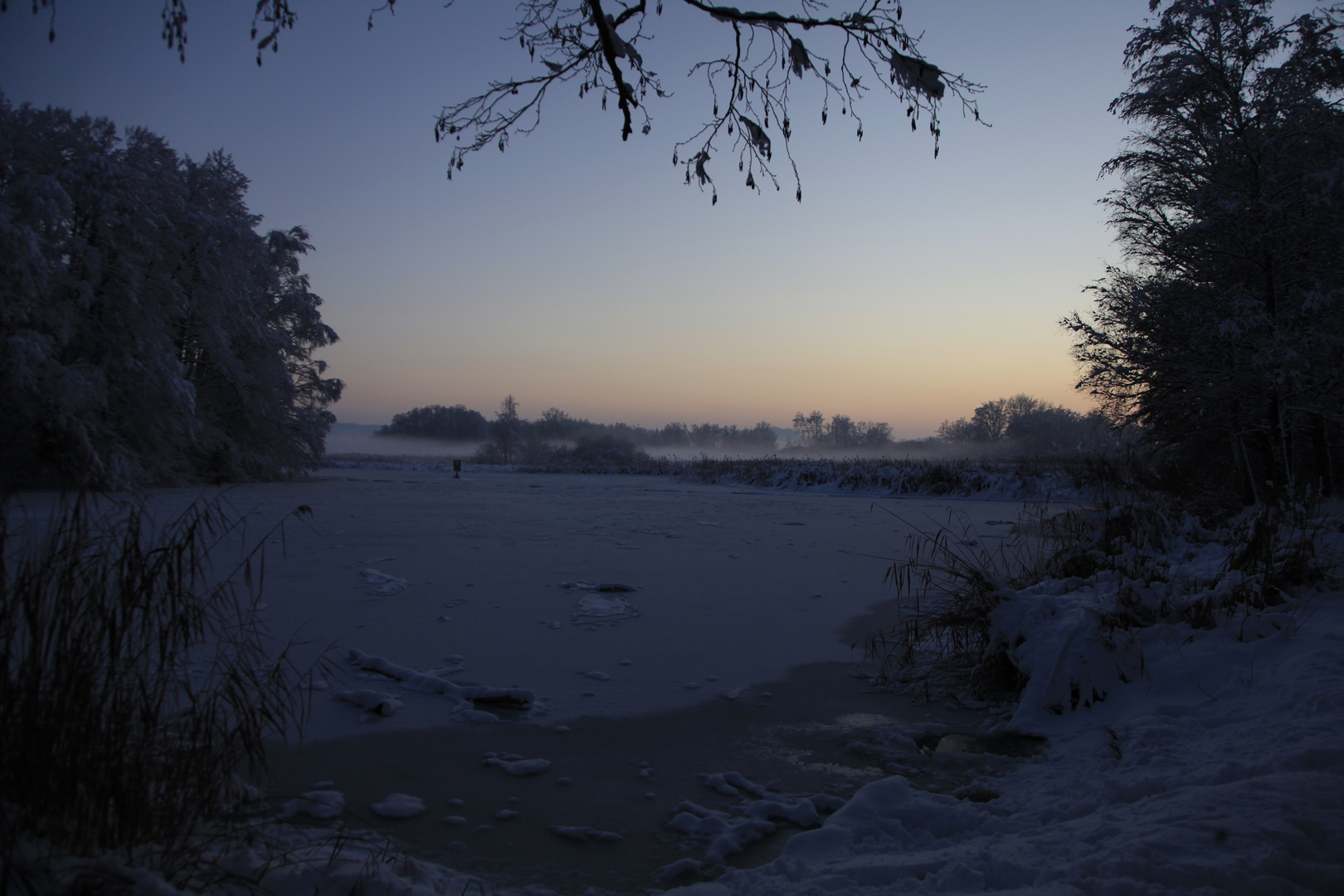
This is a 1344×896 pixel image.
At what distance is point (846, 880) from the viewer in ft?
5.88

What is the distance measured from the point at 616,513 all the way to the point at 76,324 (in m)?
11.8

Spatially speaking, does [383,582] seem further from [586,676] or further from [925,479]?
[925,479]

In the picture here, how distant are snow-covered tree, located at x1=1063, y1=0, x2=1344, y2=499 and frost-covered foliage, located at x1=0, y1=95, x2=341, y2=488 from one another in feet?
51.5

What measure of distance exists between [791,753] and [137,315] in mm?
16960

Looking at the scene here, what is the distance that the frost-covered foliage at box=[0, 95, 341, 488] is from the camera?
38.0 feet

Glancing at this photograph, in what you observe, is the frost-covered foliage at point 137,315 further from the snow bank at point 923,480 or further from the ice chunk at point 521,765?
the snow bank at point 923,480

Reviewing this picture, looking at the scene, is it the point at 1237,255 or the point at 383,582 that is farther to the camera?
the point at 1237,255

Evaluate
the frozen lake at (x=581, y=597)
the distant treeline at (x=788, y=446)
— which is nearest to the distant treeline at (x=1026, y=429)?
the distant treeline at (x=788, y=446)

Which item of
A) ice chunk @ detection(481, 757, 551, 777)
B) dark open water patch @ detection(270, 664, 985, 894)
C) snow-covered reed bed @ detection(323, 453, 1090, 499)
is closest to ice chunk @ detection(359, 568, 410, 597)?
dark open water patch @ detection(270, 664, 985, 894)

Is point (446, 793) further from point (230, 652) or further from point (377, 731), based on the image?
point (230, 652)

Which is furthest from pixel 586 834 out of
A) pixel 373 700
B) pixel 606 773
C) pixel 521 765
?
pixel 373 700

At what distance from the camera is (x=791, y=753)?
2.75 m

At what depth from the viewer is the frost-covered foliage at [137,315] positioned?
11.6 meters

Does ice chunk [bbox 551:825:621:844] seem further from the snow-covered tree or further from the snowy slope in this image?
the snow-covered tree
